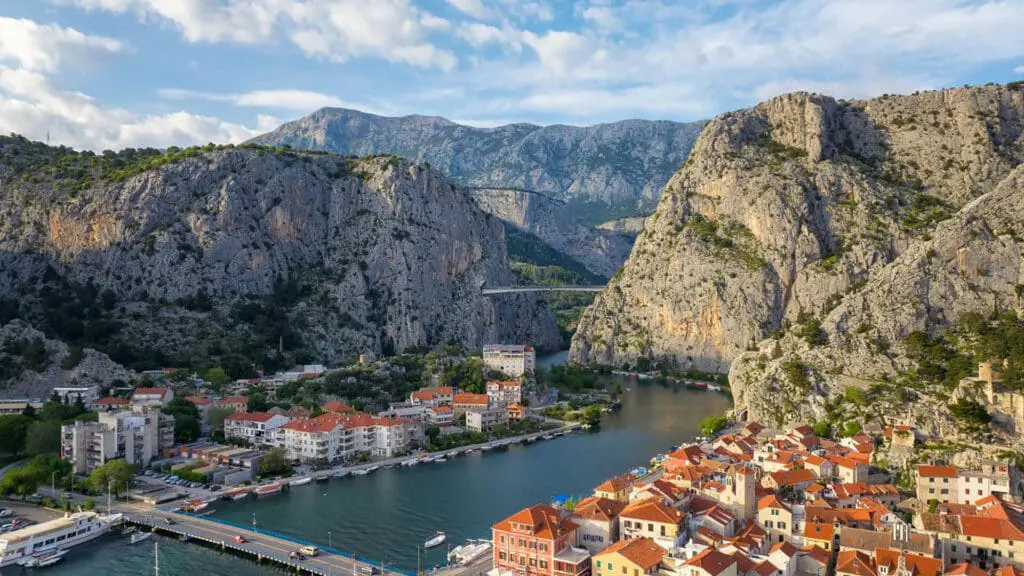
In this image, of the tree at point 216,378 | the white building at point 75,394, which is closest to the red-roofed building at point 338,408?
the tree at point 216,378

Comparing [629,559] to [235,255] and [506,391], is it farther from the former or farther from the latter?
[235,255]

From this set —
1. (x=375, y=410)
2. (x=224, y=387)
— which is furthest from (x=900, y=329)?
(x=224, y=387)

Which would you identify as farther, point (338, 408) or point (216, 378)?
point (216, 378)

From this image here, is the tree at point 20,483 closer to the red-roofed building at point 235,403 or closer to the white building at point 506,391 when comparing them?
the red-roofed building at point 235,403

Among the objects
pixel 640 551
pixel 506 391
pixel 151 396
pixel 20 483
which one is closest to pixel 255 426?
pixel 151 396

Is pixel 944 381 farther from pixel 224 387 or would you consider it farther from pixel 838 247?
pixel 224 387

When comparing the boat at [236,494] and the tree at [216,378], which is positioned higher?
the tree at [216,378]

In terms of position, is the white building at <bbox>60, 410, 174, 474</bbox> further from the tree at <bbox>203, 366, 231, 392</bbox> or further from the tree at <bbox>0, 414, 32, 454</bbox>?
the tree at <bbox>203, 366, 231, 392</bbox>
